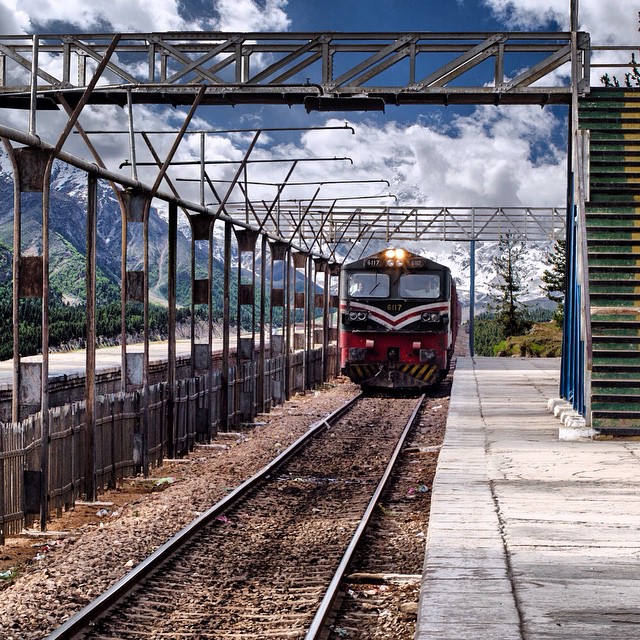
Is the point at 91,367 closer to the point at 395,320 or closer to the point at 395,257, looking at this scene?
the point at 395,320

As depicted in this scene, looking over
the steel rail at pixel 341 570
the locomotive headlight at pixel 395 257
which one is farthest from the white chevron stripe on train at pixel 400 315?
the steel rail at pixel 341 570

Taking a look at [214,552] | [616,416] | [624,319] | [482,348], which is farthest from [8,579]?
[482,348]

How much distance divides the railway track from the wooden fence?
5.06 feet

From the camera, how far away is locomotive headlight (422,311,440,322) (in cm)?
2452

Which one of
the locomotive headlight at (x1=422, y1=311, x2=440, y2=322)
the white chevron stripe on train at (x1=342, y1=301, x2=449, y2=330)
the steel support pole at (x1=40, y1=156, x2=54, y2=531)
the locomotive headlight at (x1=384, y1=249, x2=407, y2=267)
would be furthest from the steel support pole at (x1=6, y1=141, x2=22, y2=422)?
the locomotive headlight at (x1=384, y1=249, x2=407, y2=267)

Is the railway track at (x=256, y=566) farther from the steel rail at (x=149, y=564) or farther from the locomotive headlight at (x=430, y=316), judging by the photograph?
the locomotive headlight at (x=430, y=316)

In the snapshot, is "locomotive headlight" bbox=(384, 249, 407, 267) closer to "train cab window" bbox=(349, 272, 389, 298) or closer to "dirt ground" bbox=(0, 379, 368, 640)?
"train cab window" bbox=(349, 272, 389, 298)

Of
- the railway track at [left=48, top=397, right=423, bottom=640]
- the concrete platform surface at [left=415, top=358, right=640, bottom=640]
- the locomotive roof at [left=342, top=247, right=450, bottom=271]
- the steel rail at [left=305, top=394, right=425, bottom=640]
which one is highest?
the locomotive roof at [left=342, top=247, right=450, bottom=271]

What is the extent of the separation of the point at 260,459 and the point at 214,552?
217 inches

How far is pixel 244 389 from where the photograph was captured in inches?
749

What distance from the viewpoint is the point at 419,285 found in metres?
25.0

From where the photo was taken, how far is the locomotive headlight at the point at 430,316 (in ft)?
80.4

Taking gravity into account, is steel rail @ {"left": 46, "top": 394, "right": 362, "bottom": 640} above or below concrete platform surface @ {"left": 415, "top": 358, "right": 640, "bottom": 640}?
below

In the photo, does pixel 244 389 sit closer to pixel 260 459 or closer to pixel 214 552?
pixel 260 459
